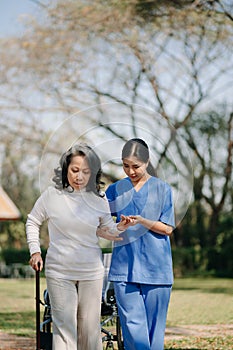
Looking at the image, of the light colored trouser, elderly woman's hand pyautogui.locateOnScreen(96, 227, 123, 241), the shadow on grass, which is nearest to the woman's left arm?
elderly woman's hand pyautogui.locateOnScreen(96, 227, 123, 241)

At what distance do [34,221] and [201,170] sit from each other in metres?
20.4

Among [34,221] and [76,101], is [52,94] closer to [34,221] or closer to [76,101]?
[76,101]

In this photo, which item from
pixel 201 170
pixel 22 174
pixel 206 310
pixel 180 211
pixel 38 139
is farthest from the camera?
pixel 22 174

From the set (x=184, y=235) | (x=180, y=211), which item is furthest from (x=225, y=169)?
(x=180, y=211)

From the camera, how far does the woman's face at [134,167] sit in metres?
4.42

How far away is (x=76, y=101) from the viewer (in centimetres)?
2233

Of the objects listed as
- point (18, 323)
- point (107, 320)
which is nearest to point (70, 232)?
point (107, 320)

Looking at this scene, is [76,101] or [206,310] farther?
[76,101]

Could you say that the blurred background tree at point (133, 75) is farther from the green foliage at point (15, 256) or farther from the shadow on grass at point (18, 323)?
the shadow on grass at point (18, 323)

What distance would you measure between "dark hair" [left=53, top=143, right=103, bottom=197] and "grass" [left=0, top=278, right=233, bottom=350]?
227cm

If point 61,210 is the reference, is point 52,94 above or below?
above

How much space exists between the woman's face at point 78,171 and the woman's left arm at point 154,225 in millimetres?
364

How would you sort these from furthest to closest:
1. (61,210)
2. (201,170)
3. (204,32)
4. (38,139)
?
(201,170), (38,139), (204,32), (61,210)

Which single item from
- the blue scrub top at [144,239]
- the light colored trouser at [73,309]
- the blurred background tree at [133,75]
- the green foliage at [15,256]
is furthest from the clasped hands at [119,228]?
the green foliage at [15,256]
